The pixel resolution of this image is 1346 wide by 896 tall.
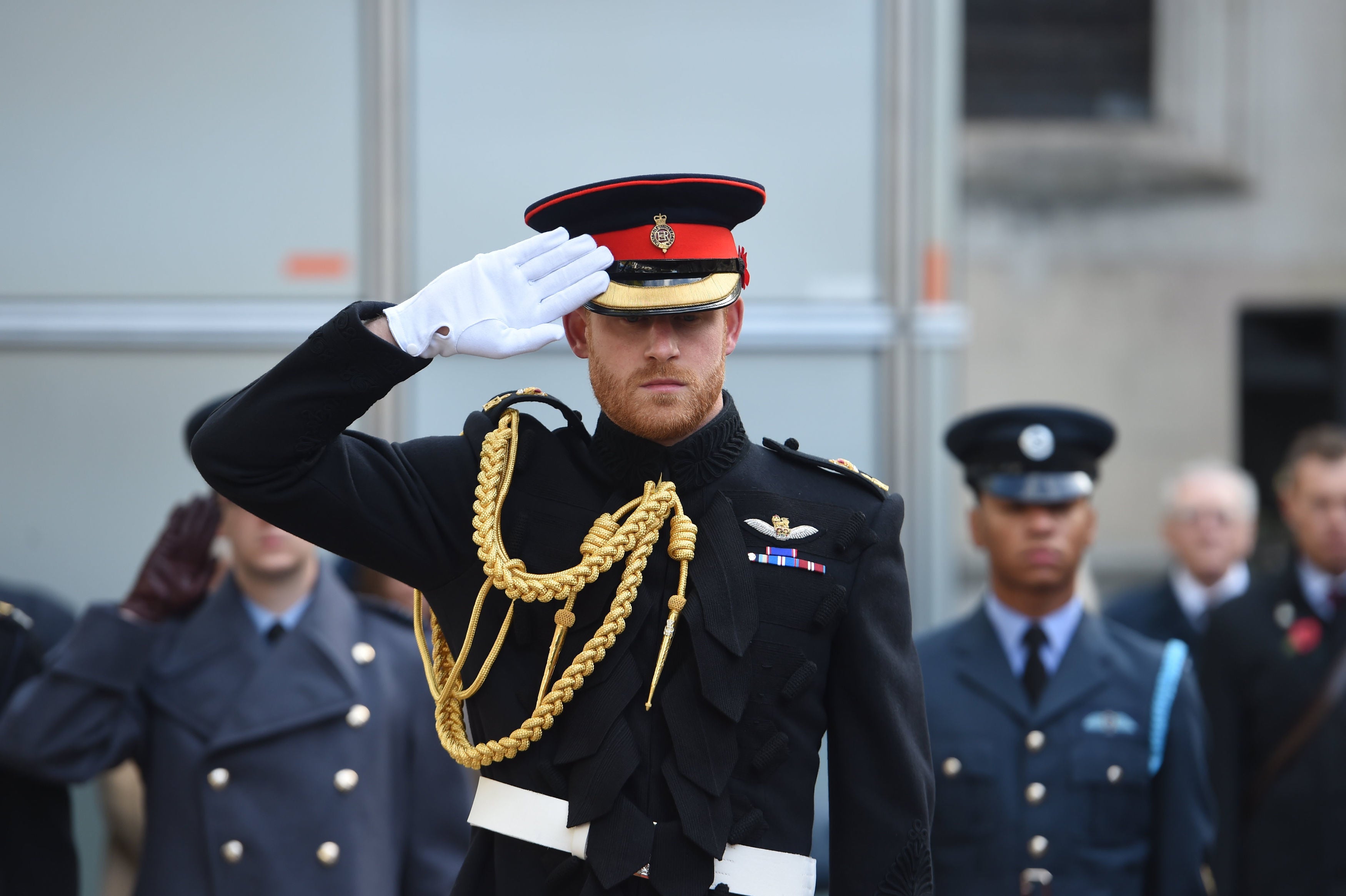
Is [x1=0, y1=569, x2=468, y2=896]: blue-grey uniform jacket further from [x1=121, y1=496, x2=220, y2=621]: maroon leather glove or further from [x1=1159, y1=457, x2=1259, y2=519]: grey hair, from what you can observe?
[x1=1159, y1=457, x2=1259, y2=519]: grey hair

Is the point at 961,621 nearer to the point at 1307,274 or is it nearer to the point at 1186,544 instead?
the point at 1186,544

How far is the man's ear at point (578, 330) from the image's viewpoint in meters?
2.52

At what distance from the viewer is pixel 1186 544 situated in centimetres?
655

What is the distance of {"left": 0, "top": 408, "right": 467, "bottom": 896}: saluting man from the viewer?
352 cm

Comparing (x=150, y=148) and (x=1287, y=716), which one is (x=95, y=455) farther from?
(x=1287, y=716)

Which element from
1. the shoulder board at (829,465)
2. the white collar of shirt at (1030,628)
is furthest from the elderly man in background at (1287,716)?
the shoulder board at (829,465)

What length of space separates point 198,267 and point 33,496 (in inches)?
31.7

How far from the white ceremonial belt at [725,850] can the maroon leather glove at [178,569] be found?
1.71 meters

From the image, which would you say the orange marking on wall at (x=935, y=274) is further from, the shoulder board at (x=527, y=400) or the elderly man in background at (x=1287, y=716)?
the shoulder board at (x=527, y=400)

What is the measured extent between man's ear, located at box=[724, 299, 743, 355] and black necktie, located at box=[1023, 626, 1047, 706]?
1.67m

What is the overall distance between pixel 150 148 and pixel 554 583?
2.92 m

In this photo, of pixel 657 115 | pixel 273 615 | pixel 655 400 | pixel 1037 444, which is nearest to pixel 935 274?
pixel 657 115

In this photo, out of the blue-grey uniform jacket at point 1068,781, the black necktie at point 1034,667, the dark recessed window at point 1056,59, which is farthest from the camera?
the dark recessed window at point 1056,59

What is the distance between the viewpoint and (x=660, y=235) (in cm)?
242
